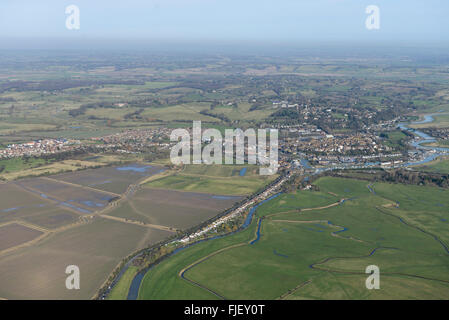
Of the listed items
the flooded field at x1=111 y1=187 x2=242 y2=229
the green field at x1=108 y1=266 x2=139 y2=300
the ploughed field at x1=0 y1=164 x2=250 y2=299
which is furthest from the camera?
the flooded field at x1=111 y1=187 x2=242 y2=229

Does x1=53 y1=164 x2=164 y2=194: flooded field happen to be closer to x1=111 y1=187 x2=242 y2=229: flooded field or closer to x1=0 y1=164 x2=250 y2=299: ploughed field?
x1=0 y1=164 x2=250 y2=299: ploughed field

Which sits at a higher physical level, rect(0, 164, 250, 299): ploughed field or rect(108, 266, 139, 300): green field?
rect(0, 164, 250, 299): ploughed field

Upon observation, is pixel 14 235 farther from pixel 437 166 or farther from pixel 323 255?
pixel 437 166

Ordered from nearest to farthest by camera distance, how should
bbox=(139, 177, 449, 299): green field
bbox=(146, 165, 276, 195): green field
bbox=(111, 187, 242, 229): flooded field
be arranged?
bbox=(139, 177, 449, 299): green field < bbox=(111, 187, 242, 229): flooded field < bbox=(146, 165, 276, 195): green field

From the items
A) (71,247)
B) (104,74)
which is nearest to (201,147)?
(71,247)

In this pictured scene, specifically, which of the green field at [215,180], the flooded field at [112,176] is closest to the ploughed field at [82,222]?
the flooded field at [112,176]

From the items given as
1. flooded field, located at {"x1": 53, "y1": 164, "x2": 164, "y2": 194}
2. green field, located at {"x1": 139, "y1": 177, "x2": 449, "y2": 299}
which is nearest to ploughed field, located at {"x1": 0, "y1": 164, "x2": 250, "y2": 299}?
flooded field, located at {"x1": 53, "y1": 164, "x2": 164, "y2": 194}
